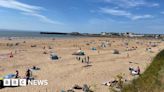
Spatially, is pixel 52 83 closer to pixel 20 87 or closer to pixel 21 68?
pixel 20 87

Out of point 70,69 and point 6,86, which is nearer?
point 6,86

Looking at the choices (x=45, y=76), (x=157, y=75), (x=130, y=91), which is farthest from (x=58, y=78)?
(x=130, y=91)

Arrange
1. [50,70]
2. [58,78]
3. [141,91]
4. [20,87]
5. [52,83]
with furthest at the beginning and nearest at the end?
[50,70] → [58,78] → [52,83] → [20,87] → [141,91]

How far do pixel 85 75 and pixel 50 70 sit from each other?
5.56 m

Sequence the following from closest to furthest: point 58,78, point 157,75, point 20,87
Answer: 1. point 157,75
2. point 20,87
3. point 58,78

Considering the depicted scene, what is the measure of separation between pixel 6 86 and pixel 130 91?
12927mm

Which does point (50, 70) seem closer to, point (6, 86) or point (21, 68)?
point (21, 68)

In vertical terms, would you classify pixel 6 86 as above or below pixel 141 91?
below

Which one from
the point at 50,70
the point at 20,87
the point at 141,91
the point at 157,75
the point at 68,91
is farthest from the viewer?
the point at 50,70

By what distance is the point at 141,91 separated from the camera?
13.1 meters

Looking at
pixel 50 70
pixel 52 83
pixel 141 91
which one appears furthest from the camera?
pixel 50 70

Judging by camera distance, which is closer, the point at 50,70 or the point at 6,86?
the point at 6,86

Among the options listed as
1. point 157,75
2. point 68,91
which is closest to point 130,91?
point 157,75

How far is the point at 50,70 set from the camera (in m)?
31.6
